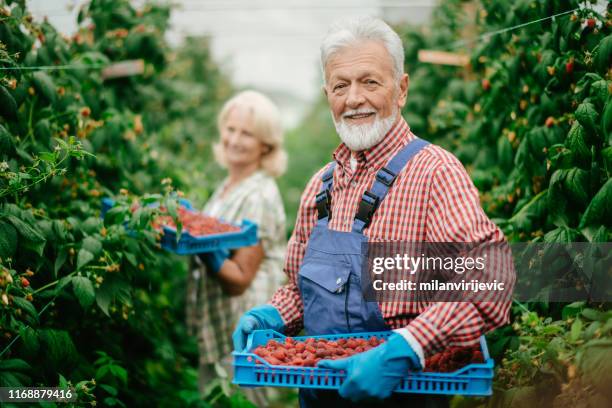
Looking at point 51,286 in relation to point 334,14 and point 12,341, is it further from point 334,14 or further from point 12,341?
point 334,14

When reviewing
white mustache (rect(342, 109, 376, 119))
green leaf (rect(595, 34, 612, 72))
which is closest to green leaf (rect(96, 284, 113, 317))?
white mustache (rect(342, 109, 376, 119))

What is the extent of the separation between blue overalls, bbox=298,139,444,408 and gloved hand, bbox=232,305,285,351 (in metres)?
0.16

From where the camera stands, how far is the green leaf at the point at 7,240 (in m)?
2.23

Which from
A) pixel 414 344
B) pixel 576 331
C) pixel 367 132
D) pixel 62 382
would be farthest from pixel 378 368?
pixel 62 382

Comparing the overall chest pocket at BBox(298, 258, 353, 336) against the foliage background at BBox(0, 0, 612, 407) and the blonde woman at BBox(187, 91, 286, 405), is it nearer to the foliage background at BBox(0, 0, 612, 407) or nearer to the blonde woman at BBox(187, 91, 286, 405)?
the foliage background at BBox(0, 0, 612, 407)

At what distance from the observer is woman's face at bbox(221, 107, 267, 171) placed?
4.06 meters

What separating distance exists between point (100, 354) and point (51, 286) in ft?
1.48

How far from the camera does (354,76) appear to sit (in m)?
2.14

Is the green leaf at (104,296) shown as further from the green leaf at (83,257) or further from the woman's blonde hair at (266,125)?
the woman's blonde hair at (266,125)

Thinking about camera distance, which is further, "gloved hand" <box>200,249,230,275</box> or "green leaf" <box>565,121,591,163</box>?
"gloved hand" <box>200,249,230,275</box>

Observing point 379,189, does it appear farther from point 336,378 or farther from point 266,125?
point 266,125

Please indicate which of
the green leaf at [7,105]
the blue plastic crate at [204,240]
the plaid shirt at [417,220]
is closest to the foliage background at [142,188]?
the green leaf at [7,105]

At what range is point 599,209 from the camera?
2.17 m

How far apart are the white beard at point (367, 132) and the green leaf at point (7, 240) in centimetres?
134
